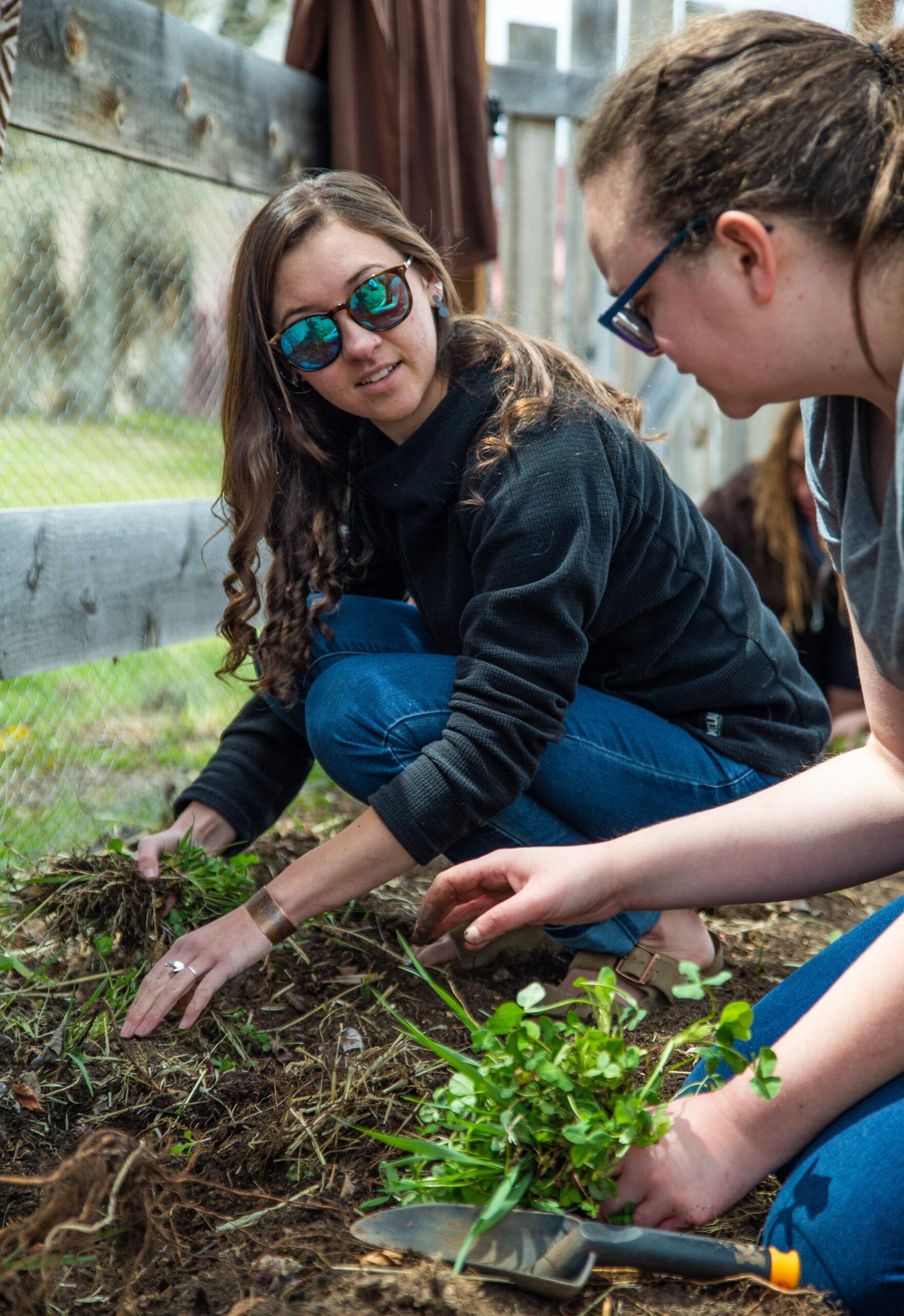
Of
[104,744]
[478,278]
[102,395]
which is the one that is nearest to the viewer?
[102,395]

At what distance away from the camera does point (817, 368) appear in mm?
1190

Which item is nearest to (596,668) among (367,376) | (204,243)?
(367,376)

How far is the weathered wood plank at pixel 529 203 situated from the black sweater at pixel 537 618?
237cm

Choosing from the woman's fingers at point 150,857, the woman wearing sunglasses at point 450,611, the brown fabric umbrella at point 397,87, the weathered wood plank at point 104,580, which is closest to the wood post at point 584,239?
the brown fabric umbrella at point 397,87

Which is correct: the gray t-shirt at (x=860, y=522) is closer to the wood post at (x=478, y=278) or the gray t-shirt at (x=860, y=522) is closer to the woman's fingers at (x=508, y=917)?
the woman's fingers at (x=508, y=917)

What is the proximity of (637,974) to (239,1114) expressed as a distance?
68cm

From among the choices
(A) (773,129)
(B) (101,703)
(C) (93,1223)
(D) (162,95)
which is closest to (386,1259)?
(C) (93,1223)

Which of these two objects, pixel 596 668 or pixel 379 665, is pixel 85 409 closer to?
pixel 379 665

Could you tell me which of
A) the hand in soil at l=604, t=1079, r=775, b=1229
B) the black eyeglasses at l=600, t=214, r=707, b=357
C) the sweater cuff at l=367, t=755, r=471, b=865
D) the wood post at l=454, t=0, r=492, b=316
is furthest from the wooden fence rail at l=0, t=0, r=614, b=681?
the hand in soil at l=604, t=1079, r=775, b=1229

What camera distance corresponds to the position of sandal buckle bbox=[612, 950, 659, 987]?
1864 millimetres

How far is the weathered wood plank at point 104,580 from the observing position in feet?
7.06

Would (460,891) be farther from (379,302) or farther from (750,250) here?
(379,302)

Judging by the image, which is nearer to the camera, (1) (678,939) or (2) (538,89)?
(1) (678,939)

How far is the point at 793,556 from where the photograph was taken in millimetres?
3363
